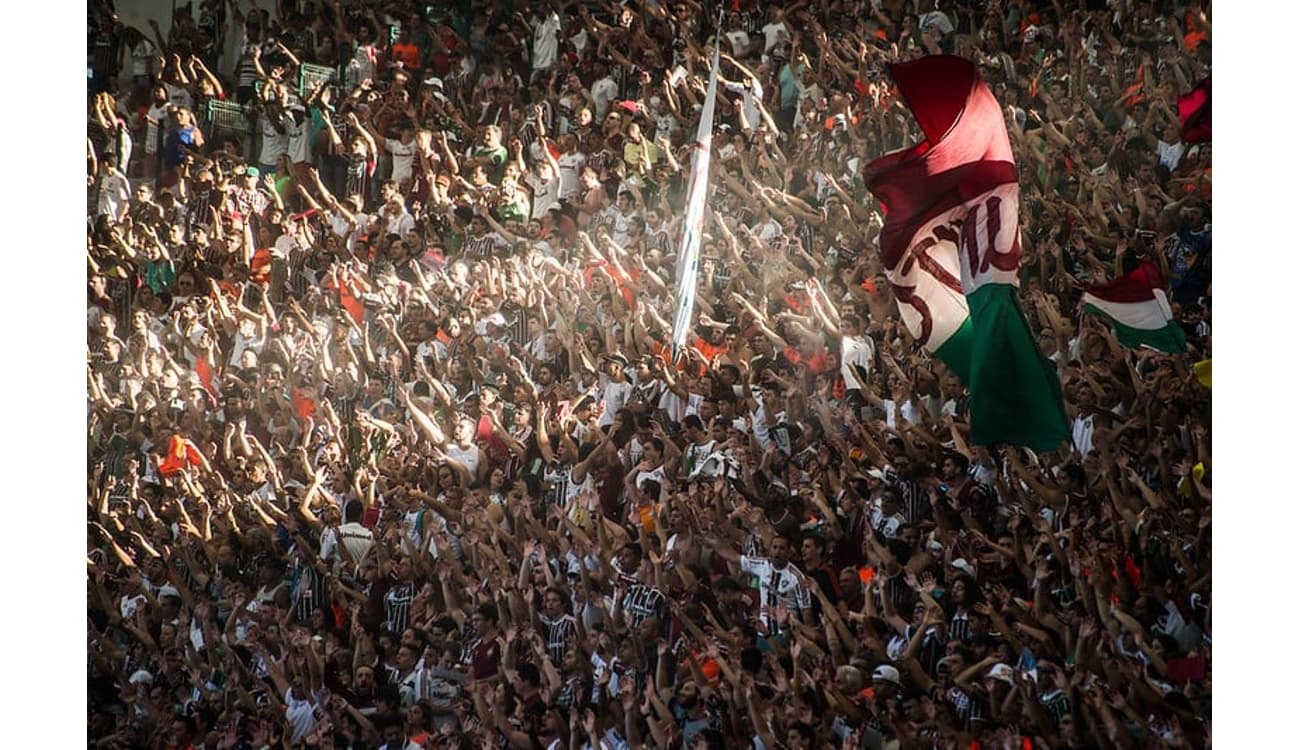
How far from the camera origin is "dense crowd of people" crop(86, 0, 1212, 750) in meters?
7.49

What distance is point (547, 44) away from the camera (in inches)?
329

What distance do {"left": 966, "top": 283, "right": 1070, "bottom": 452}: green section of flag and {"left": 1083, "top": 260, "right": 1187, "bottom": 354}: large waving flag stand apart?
1.07 meters

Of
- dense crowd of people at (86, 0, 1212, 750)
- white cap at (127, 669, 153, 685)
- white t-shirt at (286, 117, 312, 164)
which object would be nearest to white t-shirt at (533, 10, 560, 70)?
dense crowd of people at (86, 0, 1212, 750)

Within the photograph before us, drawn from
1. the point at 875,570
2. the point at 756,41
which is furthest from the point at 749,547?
the point at 756,41

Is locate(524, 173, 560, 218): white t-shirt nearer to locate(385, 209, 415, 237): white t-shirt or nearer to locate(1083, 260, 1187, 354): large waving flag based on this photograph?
locate(385, 209, 415, 237): white t-shirt

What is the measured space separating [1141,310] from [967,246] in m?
1.49

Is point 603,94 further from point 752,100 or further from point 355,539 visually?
point 355,539

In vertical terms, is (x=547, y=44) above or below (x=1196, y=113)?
above

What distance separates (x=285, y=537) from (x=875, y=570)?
300 cm

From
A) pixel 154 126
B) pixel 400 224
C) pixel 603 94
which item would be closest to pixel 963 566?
pixel 603 94

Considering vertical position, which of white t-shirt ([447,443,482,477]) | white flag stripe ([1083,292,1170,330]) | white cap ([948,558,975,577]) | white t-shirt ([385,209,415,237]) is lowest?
white cap ([948,558,975,577])

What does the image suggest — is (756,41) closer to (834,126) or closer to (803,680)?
(834,126)

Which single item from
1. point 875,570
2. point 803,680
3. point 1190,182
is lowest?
point 803,680

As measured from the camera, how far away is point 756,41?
26.8ft
